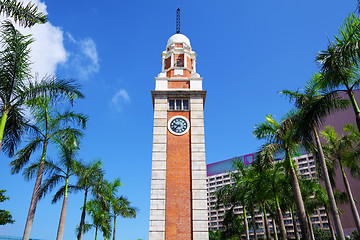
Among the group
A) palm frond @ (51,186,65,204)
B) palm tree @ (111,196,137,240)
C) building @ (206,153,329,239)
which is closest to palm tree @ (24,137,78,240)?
palm frond @ (51,186,65,204)

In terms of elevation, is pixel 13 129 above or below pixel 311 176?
below

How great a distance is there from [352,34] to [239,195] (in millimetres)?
20878

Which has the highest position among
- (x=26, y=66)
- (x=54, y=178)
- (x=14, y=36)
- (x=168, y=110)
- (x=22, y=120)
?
(x=168, y=110)

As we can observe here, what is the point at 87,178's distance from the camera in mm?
19766

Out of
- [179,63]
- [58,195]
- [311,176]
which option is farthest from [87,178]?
[311,176]

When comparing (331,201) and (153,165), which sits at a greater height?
(153,165)

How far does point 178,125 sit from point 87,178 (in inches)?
373

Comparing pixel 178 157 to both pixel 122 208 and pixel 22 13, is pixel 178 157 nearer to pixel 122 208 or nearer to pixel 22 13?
pixel 122 208

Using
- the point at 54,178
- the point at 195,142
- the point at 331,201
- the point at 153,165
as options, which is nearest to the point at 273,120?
the point at 331,201

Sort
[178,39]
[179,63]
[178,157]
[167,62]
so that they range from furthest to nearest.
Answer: [178,39] < [167,62] < [179,63] < [178,157]

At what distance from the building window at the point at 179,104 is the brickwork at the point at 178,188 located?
100cm

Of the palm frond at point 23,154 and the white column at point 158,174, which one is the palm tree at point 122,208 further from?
the palm frond at point 23,154

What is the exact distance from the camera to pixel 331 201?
1430 centimetres

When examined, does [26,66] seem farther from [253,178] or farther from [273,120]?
[253,178]
